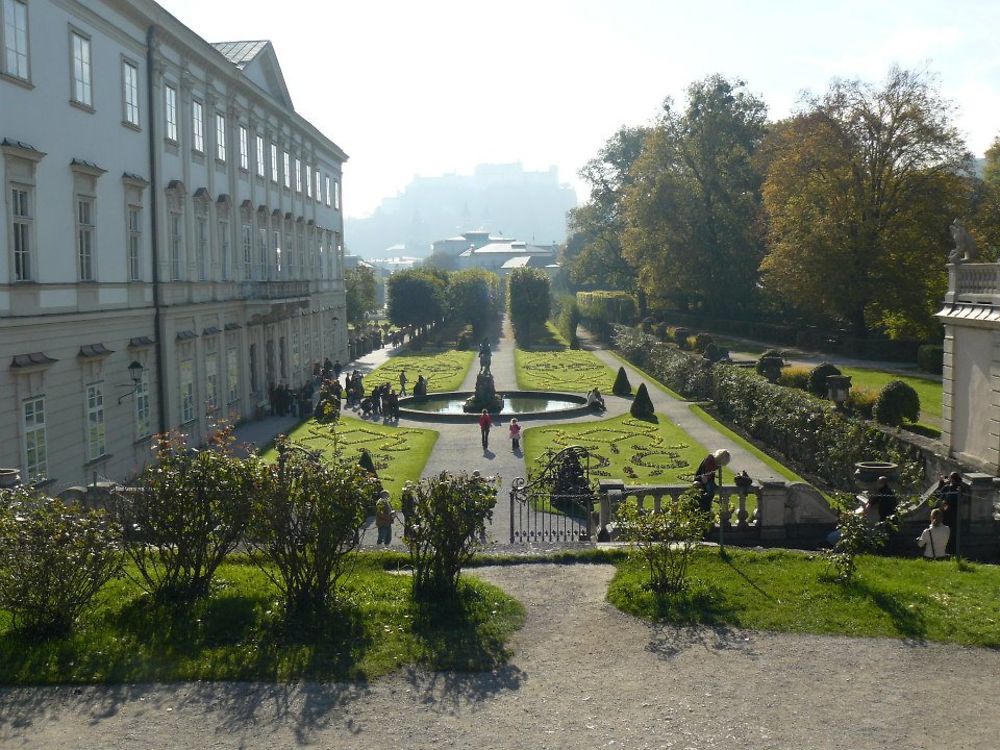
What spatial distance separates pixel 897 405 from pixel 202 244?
68.8ft

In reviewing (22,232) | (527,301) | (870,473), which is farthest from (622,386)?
(527,301)

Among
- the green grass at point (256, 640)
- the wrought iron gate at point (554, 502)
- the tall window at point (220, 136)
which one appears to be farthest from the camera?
the tall window at point (220, 136)

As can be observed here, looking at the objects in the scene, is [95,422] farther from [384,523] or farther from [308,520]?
[308,520]

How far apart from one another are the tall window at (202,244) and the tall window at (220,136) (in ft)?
9.36

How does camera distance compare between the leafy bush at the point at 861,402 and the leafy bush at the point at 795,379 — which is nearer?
the leafy bush at the point at 861,402

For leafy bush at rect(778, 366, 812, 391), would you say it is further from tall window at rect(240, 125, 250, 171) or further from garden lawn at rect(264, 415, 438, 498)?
tall window at rect(240, 125, 250, 171)

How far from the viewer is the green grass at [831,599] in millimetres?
11125

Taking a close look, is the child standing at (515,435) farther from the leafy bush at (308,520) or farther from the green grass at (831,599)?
the leafy bush at (308,520)

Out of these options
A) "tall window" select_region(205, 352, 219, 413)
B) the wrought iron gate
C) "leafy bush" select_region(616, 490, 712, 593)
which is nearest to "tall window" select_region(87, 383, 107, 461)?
"tall window" select_region(205, 352, 219, 413)

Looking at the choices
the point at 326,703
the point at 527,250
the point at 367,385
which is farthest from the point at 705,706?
the point at 527,250

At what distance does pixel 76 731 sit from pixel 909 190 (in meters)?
43.2

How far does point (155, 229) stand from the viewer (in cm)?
2689

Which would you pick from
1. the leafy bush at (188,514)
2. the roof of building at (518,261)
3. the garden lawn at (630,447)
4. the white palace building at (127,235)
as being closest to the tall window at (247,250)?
the white palace building at (127,235)

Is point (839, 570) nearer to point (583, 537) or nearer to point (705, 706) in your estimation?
point (705, 706)
